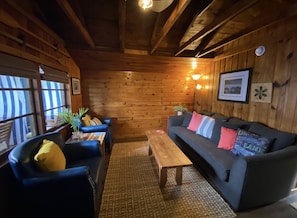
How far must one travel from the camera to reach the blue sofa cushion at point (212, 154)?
69.8 inches

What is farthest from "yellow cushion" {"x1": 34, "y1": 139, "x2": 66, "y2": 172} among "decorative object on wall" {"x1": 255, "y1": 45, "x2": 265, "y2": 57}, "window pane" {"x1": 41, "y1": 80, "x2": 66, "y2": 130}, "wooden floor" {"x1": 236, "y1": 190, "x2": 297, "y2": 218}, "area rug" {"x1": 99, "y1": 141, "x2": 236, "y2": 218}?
"decorative object on wall" {"x1": 255, "y1": 45, "x2": 265, "y2": 57}

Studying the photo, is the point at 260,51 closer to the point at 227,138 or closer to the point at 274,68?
the point at 274,68

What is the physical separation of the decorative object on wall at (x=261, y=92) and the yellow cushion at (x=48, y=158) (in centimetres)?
304

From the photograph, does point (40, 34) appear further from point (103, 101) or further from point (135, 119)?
point (135, 119)

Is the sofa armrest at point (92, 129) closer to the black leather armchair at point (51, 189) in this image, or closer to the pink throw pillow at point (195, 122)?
the black leather armchair at point (51, 189)

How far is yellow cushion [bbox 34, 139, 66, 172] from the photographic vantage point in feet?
4.36

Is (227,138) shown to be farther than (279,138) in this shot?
Yes

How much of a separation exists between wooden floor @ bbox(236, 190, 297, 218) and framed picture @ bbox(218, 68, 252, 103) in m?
1.64

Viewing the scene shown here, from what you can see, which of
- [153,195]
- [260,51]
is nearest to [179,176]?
[153,195]

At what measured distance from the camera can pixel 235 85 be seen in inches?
113

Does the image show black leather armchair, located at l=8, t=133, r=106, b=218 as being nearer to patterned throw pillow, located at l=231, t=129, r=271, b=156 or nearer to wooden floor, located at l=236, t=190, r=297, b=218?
wooden floor, located at l=236, t=190, r=297, b=218

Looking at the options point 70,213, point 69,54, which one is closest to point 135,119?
point 69,54

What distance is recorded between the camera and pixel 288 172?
5.41 feet

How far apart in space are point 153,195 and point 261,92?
2368 millimetres
